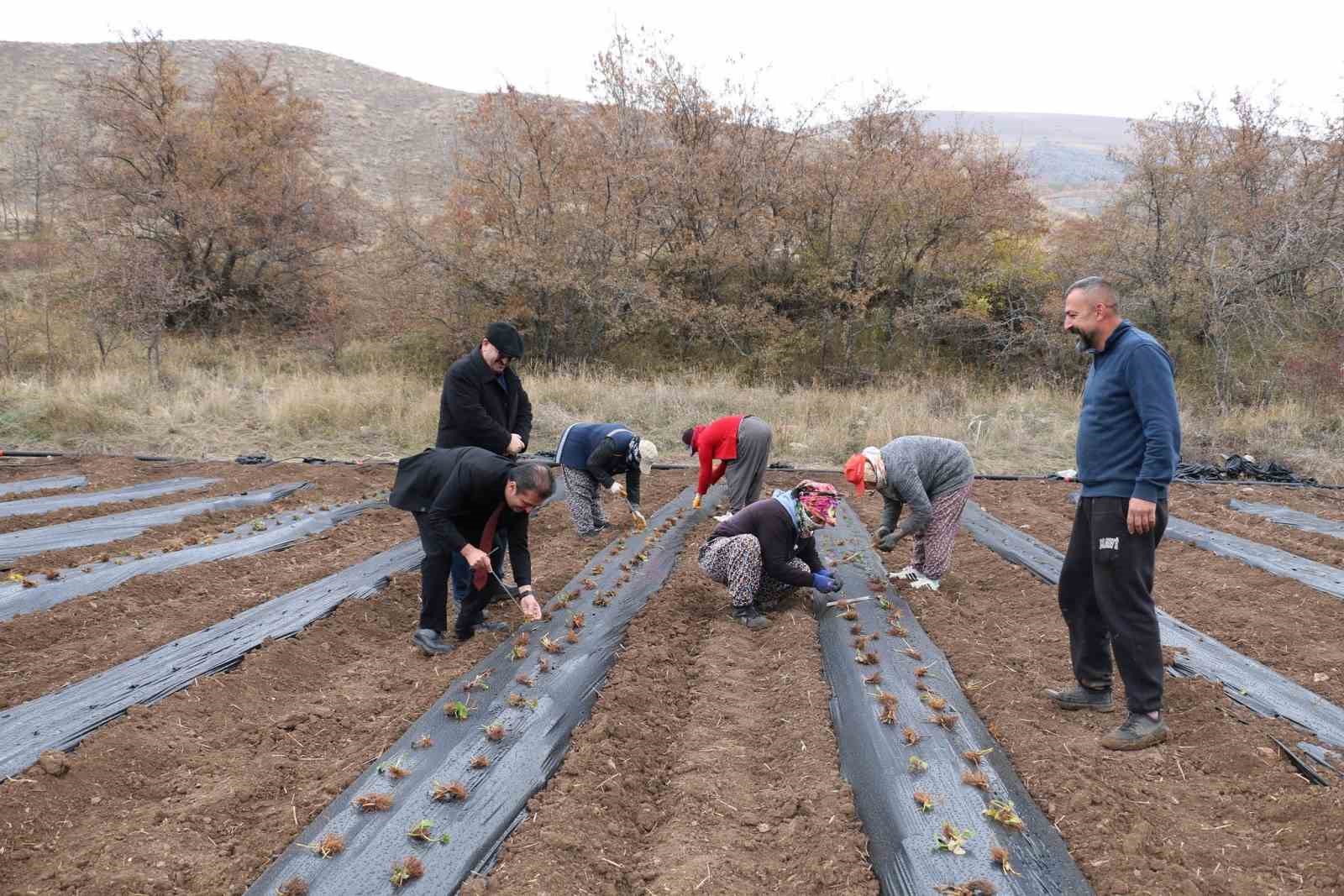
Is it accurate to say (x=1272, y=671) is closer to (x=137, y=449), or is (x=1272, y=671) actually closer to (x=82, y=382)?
(x=137, y=449)

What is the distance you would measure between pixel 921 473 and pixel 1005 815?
2.99m

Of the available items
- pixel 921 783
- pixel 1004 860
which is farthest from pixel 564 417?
pixel 1004 860

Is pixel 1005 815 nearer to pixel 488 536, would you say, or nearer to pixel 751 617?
pixel 751 617

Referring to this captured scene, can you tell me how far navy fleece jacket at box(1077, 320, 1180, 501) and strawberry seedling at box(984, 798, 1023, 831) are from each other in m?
1.41

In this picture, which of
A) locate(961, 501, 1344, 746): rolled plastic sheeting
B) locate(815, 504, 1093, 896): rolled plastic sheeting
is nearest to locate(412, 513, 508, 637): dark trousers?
locate(815, 504, 1093, 896): rolled plastic sheeting

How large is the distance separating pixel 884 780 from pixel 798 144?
16.8 meters

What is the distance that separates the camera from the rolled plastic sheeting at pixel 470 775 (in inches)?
106

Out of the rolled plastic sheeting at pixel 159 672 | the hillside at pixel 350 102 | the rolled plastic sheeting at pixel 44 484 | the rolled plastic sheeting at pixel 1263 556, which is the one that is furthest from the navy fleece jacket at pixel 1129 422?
the hillside at pixel 350 102

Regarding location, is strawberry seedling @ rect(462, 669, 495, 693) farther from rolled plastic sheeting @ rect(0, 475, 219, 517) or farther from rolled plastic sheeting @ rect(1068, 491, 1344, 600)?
rolled plastic sheeting @ rect(0, 475, 219, 517)

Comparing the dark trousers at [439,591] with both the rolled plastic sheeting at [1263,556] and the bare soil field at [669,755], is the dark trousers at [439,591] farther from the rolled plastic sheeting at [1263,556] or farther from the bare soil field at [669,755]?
the rolled plastic sheeting at [1263,556]

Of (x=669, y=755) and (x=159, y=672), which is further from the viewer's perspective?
(x=159, y=672)

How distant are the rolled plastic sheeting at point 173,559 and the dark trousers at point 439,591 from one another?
2640 millimetres

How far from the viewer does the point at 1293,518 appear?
8.07 m

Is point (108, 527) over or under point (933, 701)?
under
